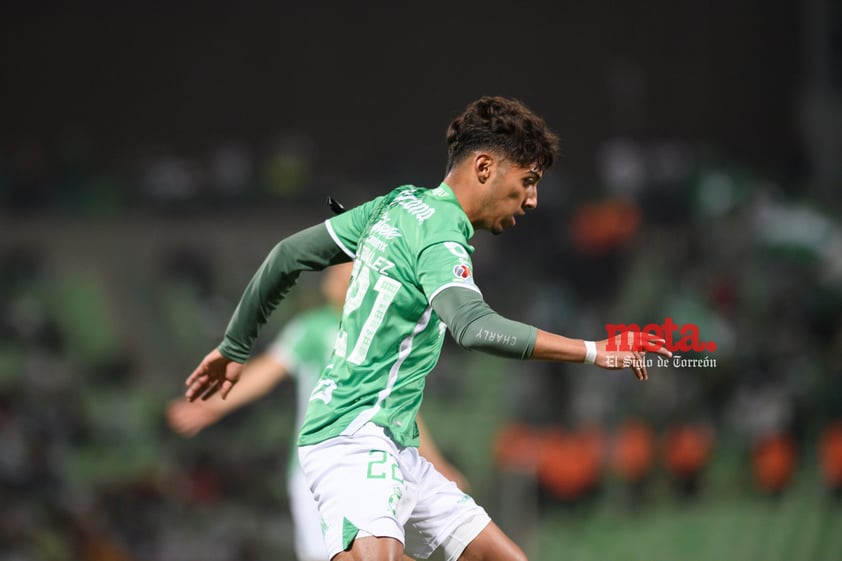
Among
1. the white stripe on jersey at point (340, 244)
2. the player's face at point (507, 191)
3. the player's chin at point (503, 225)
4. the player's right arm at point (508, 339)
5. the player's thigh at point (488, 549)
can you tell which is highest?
the player's face at point (507, 191)

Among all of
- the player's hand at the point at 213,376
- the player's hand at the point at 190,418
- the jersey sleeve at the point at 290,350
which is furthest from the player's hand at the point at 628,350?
the jersey sleeve at the point at 290,350

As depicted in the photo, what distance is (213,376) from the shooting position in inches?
143

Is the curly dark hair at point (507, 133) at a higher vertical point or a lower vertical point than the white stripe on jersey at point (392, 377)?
higher

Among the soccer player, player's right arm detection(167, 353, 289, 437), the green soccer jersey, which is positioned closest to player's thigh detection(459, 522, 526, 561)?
the soccer player

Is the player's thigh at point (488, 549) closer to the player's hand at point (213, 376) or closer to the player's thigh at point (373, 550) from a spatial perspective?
the player's thigh at point (373, 550)

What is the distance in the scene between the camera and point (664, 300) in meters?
10.4

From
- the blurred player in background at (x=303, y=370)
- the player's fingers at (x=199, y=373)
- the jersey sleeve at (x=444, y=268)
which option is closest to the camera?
the jersey sleeve at (x=444, y=268)

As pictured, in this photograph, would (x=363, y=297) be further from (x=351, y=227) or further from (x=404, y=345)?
(x=351, y=227)

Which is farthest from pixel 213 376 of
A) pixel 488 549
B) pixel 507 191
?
pixel 507 191

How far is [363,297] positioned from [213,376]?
0.69 metres

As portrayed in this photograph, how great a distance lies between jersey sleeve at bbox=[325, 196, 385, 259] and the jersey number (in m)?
0.18

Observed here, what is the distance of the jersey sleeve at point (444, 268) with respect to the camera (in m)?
2.93

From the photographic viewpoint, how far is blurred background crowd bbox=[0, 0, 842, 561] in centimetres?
941

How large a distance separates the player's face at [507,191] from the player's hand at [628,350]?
Result: 57 centimetres
